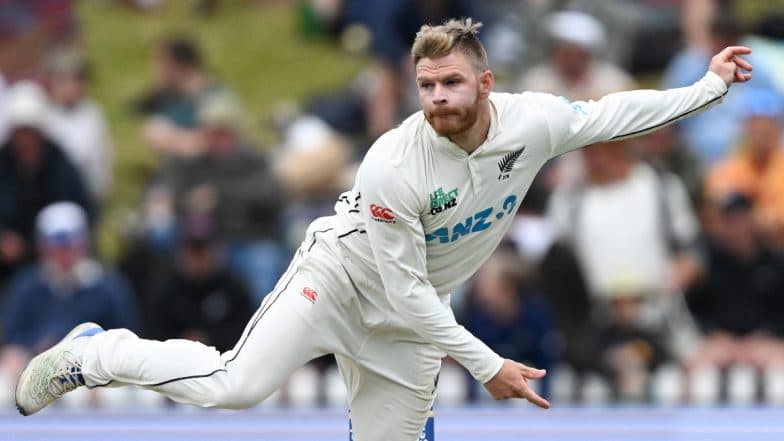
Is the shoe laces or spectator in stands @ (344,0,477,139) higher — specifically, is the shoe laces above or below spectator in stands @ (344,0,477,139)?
below

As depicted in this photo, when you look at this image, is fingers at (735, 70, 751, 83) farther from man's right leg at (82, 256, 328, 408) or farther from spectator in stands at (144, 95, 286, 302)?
spectator in stands at (144, 95, 286, 302)

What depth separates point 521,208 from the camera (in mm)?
11312

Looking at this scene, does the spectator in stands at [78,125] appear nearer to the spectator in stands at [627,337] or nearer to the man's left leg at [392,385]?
the spectator in stands at [627,337]

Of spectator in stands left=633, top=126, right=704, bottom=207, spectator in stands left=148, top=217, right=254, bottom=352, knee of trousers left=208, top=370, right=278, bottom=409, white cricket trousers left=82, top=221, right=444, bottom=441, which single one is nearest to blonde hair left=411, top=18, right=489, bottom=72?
white cricket trousers left=82, top=221, right=444, bottom=441

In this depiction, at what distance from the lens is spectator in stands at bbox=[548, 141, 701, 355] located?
35.1 feet

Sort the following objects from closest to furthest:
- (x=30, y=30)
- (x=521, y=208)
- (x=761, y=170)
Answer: (x=761, y=170) < (x=521, y=208) < (x=30, y=30)

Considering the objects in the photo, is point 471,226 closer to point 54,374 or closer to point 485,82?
point 485,82

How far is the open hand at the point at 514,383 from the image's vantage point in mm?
6383

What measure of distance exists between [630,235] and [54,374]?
472 centimetres

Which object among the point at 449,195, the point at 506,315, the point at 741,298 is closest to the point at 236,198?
the point at 506,315

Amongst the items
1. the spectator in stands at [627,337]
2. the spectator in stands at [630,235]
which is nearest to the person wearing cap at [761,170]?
the spectator in stands at [630,235]

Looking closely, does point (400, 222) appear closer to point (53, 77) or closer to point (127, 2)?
point (53, 77)

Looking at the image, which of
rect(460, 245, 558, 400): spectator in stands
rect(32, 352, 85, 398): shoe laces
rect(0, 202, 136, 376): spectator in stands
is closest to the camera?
rect(32, 352, 85, 398): shoe laces

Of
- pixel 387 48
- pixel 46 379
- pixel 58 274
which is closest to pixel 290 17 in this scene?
pixel 387 48
